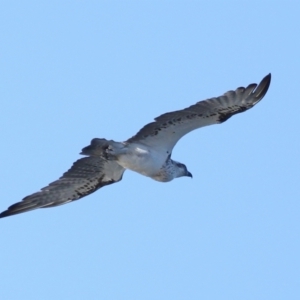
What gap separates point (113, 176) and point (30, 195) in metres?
1.41

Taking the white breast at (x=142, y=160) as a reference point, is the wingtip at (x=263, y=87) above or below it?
above

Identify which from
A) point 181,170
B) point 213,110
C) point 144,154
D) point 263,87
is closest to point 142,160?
point 144,154

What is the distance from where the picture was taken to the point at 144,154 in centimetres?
1841

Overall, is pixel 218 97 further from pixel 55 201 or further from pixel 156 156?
pixel 55 201

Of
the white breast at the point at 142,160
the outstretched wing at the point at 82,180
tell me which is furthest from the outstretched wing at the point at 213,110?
the outstretched wing at the point at 82,180

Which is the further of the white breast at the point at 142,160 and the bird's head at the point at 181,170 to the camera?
the bird's head at the point at 181,170

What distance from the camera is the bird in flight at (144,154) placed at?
18047 mm

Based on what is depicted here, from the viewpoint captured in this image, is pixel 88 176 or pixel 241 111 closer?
pixel 241 111

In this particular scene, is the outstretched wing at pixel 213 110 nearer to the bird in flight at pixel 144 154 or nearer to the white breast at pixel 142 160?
the bird in flight at pixel 144 154

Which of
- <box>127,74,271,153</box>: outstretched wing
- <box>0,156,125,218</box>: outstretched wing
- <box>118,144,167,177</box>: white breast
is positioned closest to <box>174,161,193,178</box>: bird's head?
<box>118,144,167,177</box>: white breast

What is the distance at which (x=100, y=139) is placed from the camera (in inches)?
709

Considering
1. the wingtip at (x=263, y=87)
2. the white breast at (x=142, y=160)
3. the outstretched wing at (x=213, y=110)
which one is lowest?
the white breast at (x=142, y=160)

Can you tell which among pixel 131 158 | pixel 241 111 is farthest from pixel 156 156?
pixel 241 111

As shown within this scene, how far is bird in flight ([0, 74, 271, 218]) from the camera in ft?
59.2
